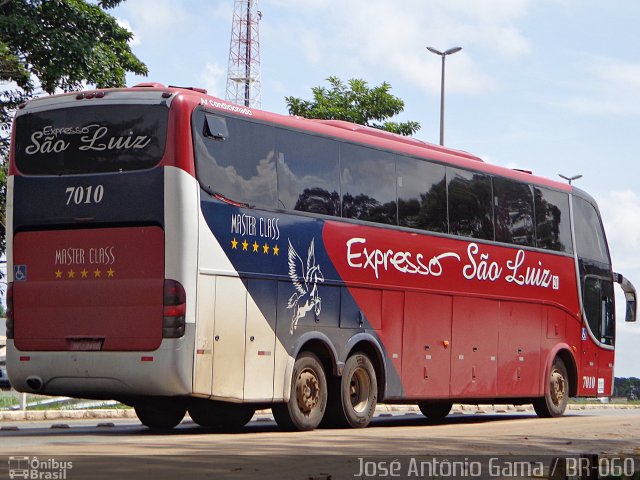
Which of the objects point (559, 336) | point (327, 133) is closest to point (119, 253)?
point (327, 133)

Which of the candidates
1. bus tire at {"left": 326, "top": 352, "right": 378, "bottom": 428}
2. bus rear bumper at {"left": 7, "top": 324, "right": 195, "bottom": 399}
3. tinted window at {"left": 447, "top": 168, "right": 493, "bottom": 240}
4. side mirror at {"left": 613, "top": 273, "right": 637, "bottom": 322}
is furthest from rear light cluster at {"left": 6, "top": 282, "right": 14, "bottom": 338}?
side mirror at {"left": 613, "top": 273, "right": 637, "bottom": 322}

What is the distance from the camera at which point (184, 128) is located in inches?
632

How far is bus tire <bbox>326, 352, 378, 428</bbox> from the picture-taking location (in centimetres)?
1877

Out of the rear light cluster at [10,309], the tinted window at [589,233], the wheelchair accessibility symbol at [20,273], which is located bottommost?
the rear light cluster at [10,309]

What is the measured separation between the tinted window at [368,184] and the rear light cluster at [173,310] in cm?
384

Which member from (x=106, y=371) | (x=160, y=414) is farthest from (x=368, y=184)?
(x=106, y=371)

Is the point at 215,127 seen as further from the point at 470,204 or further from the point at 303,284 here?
the point at 470,204

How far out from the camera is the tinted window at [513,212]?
2291 cm

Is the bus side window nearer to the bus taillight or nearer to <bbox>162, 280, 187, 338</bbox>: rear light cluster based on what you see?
<bbox>162, 280, 187, 338</bbox>: rear light cluster

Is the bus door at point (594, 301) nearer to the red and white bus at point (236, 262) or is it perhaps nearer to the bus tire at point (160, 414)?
the red and white bus at point (236, 262)

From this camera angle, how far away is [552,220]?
2462 centimetres

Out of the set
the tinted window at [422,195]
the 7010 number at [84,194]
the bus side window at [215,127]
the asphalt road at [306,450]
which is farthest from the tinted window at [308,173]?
the asphalt road at [306,450]

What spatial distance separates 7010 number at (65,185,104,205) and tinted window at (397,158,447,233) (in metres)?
5.52

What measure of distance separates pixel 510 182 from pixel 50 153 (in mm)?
9568
